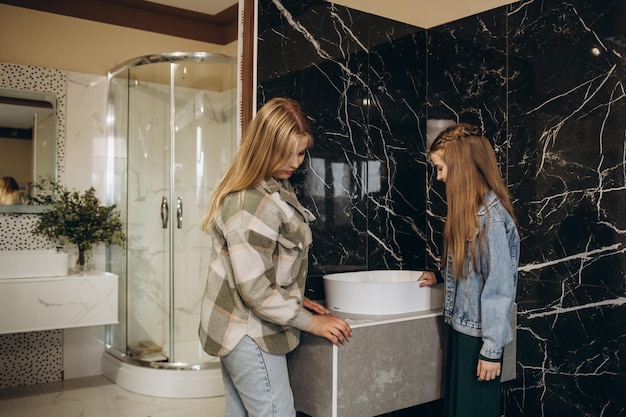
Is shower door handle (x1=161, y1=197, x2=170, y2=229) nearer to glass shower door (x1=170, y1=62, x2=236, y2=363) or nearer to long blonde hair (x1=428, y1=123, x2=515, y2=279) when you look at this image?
glass shower door (x1=170, y1=62, x2=236, y2=363)

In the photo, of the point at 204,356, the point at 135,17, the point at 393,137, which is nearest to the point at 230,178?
the point at 393,137

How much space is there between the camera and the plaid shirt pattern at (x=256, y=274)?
160cm

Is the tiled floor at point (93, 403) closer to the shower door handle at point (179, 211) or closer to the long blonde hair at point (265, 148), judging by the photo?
the shower door handle at point (179, 211)

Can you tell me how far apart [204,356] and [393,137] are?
5.87 ft

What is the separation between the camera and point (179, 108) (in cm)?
375

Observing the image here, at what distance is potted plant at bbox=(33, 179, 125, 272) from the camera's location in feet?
12.2

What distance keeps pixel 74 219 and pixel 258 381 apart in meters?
2.53

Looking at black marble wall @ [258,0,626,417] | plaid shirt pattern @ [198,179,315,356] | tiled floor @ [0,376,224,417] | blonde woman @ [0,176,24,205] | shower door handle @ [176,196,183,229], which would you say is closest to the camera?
plaid shirt pattern @ [198,179,315,356]

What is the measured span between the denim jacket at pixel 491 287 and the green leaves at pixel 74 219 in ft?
8.49

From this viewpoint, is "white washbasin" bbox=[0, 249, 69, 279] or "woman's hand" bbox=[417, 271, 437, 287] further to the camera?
"white washbasin" bbox=[0, 249, 69, 279]

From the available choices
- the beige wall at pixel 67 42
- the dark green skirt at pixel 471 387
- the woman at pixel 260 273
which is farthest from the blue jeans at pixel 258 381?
the beige wall at pixel 67 42

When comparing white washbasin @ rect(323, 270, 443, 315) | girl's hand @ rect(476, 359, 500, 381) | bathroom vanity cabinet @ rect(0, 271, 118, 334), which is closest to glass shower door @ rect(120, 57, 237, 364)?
bathroom vanity cabinet @ rect(0, 271, 118, 334)

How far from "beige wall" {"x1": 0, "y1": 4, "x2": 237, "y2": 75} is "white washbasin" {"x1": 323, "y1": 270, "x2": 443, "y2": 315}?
2.67 m

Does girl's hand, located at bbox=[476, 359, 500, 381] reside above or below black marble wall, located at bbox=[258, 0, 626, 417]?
below
